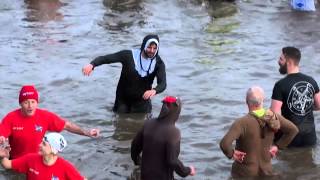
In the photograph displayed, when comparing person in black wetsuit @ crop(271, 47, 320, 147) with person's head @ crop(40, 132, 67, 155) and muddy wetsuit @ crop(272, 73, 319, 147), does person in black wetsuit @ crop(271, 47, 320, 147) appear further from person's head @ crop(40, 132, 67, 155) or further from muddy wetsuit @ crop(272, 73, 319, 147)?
person's head @ crop(40, 132, 67, 155)

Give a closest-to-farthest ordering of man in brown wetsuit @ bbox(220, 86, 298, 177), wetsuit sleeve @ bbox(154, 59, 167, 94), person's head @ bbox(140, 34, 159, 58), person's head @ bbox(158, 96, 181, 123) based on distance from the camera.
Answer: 1. person's head @ bbox(158, 96, 181, 123)
2. man in brown wetsuit @ bbox(220, 86, 298, 177)
3. person's head @ bbox(140, 34, 159, 58)
4. wetsuit sleeve @ bbox(154, 59, 167, 94)

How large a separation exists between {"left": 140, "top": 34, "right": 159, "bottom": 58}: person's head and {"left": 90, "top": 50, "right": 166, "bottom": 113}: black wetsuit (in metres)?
0.30

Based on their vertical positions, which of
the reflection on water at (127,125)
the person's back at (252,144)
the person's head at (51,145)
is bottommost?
the reflection on water at (127,125)

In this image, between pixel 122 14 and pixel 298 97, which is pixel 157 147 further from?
pixel 122 14

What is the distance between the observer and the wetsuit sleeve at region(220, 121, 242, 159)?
746cm

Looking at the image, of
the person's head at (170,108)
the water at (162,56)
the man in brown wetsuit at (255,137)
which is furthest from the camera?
the water at (162,56)

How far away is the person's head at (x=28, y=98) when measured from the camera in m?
7.58

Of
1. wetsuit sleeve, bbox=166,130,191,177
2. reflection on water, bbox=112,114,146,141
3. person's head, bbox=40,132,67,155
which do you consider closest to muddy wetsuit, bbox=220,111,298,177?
wetsuit sleeve, bbox=166,130,191,177

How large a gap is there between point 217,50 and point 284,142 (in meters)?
8.92

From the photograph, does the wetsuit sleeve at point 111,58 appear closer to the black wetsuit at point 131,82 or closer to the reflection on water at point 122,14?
the black wetsuit at point 131,82

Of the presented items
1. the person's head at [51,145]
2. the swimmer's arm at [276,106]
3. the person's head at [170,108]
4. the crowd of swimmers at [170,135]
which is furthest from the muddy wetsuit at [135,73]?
the person's head at [51,145]

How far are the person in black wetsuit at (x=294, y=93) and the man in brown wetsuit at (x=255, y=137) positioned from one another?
552 mm

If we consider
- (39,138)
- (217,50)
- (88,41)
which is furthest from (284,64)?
(88,41)

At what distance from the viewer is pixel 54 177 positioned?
6523 mm
